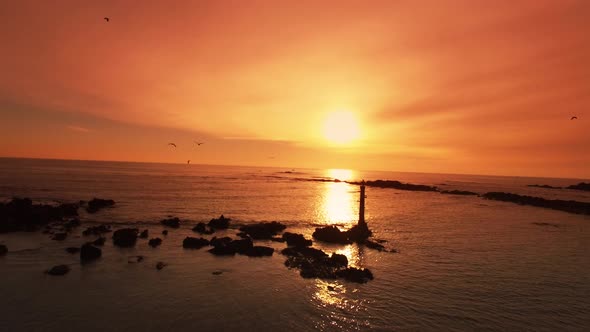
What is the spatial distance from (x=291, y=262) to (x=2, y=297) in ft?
51.1

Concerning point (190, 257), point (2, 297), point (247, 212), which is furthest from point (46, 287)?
point (247, 212)

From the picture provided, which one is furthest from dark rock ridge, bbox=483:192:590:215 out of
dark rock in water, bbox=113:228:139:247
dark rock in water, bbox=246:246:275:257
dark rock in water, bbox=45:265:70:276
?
dark rock in water, bbox=45:265:70:276

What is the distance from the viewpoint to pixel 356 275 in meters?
19.5

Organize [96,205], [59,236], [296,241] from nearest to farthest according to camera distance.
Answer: [59,236], [296,241], [96,205]

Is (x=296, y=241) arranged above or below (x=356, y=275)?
above

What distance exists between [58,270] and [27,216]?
2052cm

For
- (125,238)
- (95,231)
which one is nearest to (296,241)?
(125,238)

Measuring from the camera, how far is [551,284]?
19.9 meters

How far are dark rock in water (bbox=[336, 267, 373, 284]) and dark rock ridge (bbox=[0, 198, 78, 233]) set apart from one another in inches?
1190

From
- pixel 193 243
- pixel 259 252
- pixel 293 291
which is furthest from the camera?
pixel 193 243

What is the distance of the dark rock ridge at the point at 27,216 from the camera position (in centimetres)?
3105

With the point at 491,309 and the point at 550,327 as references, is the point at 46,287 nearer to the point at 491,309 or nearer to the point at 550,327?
the point at 491,309

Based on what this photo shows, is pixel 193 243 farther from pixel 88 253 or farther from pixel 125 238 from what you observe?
pixel 88 253

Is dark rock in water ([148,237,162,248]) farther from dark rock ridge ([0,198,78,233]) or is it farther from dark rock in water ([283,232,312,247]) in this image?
dark rock ridge ([0,198,78,233])
